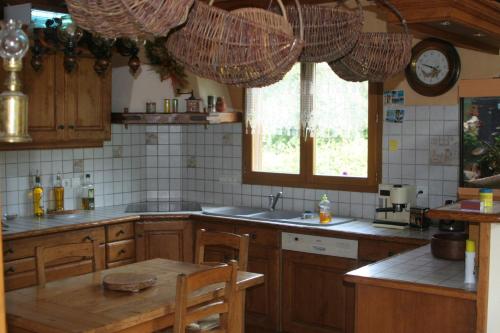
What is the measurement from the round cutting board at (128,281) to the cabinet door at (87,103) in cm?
209

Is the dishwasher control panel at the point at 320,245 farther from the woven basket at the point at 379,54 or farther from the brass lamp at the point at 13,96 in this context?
the brass lamp at the point at 13,96

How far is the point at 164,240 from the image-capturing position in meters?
5.47

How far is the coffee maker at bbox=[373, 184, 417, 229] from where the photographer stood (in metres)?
4.73

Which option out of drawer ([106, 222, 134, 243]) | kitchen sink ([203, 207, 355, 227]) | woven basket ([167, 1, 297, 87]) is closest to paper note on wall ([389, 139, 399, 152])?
kitchen sink ([203, 207, 355, 227])

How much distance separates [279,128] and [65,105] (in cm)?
173

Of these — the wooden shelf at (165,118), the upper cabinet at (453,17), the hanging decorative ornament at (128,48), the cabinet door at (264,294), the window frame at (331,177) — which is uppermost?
the upper cabinet at (453,17)

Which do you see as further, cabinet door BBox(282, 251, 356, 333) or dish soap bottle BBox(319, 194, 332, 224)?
dish soap bottle BBox(319, 194, 332, 224)

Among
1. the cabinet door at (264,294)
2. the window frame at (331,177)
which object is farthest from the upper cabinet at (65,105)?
the cabinet door at (264,294)

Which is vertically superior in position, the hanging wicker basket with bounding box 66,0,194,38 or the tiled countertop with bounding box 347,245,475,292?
the hanging wicker basket with bounding box 66,0,194,38

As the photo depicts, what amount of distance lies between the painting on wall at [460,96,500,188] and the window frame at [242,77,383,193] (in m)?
1.23

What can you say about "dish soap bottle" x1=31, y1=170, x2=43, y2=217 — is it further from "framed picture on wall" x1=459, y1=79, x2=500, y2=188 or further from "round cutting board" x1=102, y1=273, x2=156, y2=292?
"framed picture on wall" x1=459, y1=79, x2=500, y2=188

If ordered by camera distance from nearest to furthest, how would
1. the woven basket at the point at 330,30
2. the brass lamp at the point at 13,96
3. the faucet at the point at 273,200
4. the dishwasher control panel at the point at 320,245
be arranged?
the brass lamp at the point at 13,96 < the woven basket at the point at 330,30 < the dishwasher control panel at the point at 320,245 < the faucet at the point at 273,200

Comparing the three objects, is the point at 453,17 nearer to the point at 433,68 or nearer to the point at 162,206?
the point at 433,68

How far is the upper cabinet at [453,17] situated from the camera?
320cm
